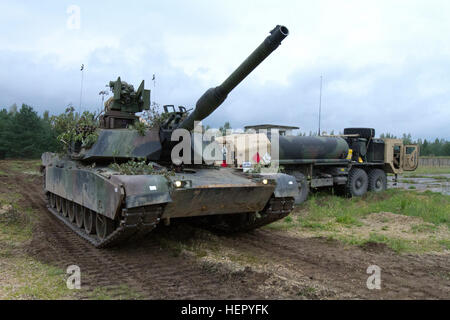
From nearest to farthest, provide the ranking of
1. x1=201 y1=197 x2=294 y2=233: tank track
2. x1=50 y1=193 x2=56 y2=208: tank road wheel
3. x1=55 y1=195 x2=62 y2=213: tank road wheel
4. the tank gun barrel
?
the tank gun barrel → x1=201 y1=197 x2=294 y2=233: tank track → x1=55 y1=195 x2=62 y2=213: tank road wheel → x1=50 y1=193 x2=56 y2=208: tank road wheel

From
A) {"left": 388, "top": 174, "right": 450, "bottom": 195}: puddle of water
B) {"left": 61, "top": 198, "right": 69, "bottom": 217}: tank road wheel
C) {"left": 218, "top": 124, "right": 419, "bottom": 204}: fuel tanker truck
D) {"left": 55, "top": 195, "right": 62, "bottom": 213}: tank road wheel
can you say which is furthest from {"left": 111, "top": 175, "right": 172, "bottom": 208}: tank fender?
{"left": 388, "top": 174, "right": 450, "bottom": 195}: puddle of water

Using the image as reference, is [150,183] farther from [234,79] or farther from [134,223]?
[234,79]

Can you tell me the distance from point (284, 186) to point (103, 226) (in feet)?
11.4

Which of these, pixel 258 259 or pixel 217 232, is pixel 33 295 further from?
pixel 217 232

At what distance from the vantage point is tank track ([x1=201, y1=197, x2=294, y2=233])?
825cm

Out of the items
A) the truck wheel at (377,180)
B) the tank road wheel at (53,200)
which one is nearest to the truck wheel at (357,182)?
the truck wheel at (377,180)

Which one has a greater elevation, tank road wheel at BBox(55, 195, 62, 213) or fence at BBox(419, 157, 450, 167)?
fence at BBox(419, 157, 450, 167)

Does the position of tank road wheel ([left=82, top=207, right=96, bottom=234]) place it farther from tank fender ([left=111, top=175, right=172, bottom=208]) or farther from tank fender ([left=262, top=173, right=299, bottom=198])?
tank fender ([left=262, top=173, right=299, bottom=198])

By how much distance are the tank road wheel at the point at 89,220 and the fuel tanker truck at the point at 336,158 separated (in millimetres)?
5783

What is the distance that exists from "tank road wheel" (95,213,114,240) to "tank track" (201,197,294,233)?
2.35m

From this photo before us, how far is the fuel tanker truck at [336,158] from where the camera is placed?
14.0 meters

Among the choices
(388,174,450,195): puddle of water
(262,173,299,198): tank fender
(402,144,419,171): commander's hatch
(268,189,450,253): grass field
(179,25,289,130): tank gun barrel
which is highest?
(179,25,289,130): tank gun barrel

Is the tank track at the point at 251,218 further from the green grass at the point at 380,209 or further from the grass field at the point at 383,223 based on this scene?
the green grass at the point at 380,209

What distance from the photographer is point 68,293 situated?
5148 mm
